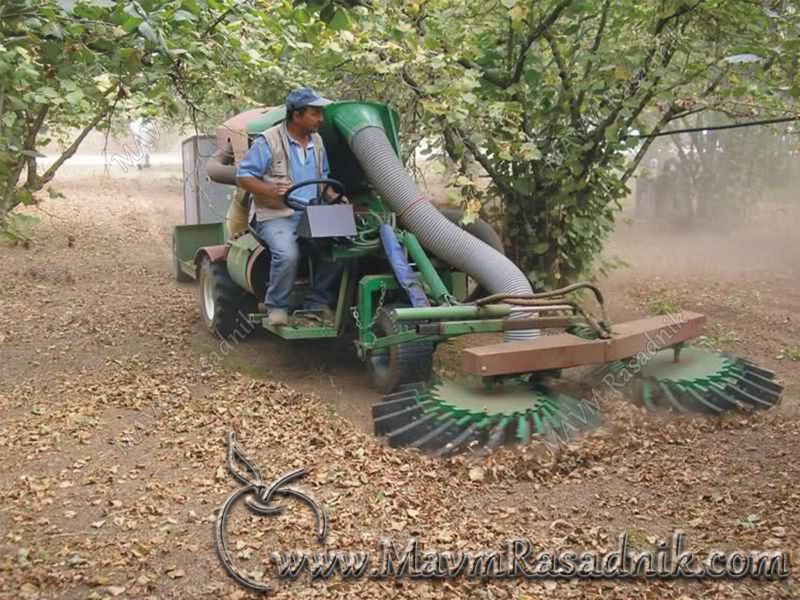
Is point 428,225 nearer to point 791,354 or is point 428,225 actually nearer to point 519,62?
point 519,62

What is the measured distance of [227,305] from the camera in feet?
25.3

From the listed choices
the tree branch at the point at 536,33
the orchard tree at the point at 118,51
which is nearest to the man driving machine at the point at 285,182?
the orchard tree at the point at 118,51

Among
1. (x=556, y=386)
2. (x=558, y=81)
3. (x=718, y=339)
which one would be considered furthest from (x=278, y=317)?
(x=718, y=339)

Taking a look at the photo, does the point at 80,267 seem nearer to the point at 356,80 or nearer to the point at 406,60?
the point at 356,80

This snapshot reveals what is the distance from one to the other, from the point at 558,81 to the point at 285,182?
9.99 ft

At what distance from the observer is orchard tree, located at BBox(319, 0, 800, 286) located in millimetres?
6934

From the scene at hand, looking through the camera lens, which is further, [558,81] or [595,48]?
[558,81]

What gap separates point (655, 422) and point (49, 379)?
4.34 meters

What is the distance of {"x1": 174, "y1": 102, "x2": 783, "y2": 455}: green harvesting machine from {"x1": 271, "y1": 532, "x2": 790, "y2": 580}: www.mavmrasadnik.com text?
1.04 metres

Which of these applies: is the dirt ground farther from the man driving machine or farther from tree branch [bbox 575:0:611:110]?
tree branch [bbox 575:0:611:110]

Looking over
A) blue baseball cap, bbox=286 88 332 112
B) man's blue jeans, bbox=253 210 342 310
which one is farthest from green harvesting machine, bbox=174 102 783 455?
blue baseball cap, bbox=286 88 332 112

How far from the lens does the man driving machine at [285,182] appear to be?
6.36m

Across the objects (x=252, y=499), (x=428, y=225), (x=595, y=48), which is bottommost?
(x=252, y=499)

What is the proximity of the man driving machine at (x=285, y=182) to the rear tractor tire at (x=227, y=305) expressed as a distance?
47.2 inches
